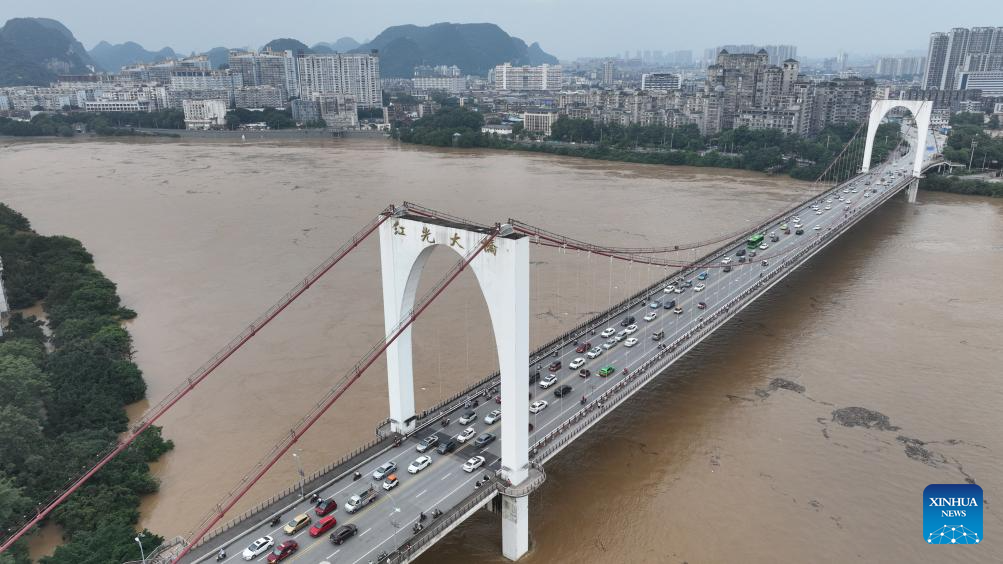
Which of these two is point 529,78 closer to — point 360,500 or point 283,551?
point 360,500

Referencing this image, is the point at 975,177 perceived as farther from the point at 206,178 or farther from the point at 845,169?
the point at 206,178

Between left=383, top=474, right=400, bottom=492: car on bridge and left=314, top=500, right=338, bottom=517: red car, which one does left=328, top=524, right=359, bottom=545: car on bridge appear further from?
left=383, top=474, right=400, bottom=492: car on bridge

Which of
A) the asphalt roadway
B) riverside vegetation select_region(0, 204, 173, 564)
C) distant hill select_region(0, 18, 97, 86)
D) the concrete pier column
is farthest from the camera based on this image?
distant hill select_region(0, 18, 97, 86)

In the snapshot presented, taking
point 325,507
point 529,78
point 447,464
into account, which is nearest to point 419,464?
point 447,464

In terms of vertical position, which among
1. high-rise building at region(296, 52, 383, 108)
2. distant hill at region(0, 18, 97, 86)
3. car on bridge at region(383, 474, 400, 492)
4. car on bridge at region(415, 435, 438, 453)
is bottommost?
car on bridge at region(383, 474, 400, 492)

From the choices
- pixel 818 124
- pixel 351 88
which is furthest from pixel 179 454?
pixel 351 88

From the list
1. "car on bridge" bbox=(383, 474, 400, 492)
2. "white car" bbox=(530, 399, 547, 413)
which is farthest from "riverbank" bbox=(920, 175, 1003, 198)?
"car on bridge" bbox=(383, 474, 400, 492)

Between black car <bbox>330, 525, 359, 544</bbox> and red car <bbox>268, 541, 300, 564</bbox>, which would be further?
black car <bbox>330, 525, 359, 544</bbox>
